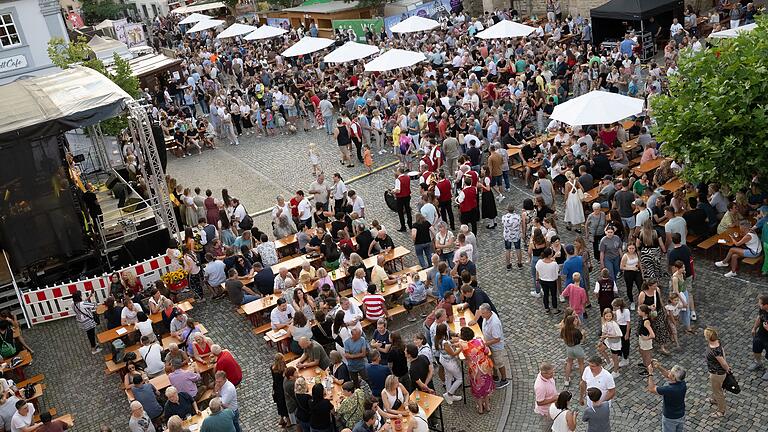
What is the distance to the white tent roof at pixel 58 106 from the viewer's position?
14.5m

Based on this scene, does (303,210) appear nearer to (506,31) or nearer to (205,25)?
(506,31)

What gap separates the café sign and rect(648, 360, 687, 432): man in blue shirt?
25.8 meters

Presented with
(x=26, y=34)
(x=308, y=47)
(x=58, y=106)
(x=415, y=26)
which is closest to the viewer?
(x=58, y=106)

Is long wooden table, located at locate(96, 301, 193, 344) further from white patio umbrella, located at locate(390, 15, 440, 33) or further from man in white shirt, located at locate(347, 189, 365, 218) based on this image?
white patio umbrella, located at locate(390, 15, 440, 33)

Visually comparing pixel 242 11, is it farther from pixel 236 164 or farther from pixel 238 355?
pixel 238 355

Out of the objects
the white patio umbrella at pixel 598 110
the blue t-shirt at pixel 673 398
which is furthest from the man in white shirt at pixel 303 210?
the blue t-shirt at pixel 673 398

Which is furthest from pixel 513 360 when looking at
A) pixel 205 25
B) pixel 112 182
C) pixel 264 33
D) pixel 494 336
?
pixel 205 25

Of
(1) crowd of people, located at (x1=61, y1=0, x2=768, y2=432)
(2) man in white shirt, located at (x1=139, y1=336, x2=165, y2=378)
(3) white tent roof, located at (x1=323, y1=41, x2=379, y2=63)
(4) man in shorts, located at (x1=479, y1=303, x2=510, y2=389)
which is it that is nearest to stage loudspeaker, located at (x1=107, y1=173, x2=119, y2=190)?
(1) crowd of people, located at (x1=61, y1=0, x2=768, y2=432)

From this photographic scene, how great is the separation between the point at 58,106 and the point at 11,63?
14239mm

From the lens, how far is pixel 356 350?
10.6 metres

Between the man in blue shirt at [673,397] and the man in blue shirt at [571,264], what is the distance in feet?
9.65

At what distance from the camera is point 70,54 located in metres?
23.4

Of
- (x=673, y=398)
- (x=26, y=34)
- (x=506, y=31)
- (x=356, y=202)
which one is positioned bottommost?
(x=673, y=398)

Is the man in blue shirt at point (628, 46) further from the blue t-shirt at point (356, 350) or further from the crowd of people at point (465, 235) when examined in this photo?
the blue t-shirt at point (356, 350)
